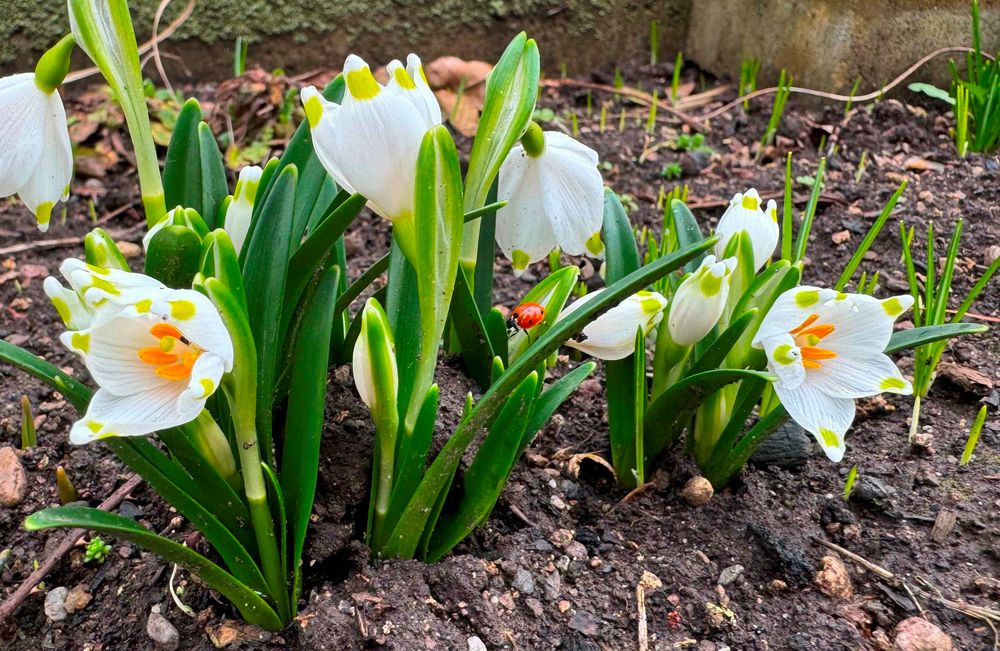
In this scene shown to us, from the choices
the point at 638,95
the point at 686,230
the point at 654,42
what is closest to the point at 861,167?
the point at 638,95

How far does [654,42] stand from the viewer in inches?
132

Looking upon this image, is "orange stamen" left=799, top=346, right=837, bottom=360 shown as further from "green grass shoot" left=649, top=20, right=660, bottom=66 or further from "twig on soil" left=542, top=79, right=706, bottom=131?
"green grass shoot" left=649, top=20, right=660, bottom=66

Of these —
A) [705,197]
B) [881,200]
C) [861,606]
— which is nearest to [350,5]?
[705,197]

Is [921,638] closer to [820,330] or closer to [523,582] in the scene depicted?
[820,330]

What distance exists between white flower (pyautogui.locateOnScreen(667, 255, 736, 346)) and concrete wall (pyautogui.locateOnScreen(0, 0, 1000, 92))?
197 cm

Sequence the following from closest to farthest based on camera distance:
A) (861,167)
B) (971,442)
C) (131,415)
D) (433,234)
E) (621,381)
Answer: (131,415)
(433,234)
(621,381)
(971,442)
(861,167)

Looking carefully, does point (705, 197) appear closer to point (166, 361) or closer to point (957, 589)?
point (957, 589)

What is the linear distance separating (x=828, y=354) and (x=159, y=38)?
8.19 feet

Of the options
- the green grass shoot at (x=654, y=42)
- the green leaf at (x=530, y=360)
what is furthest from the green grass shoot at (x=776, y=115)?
the green leaf at (x=530, y=360)

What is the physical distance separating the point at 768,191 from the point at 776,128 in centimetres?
42

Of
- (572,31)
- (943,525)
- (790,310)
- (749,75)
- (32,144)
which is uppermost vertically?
(32,144)

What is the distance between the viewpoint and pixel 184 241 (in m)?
1.01

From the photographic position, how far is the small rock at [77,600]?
1.35 metres

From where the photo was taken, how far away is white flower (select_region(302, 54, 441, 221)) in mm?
989
